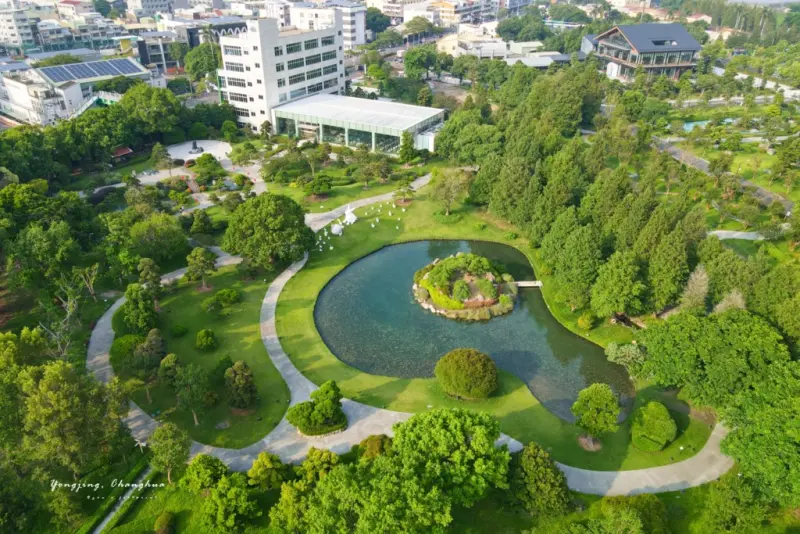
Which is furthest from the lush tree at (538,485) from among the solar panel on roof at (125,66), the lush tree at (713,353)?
→ the solar panel on roof at (125,66)

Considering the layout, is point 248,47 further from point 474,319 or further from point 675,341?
point 675,341

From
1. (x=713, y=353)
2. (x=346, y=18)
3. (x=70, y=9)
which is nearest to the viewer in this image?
(x=713, y=353)

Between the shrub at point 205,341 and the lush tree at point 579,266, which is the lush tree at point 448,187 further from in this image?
the shrub at point 205,341

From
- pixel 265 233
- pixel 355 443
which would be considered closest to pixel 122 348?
pixel 265 233

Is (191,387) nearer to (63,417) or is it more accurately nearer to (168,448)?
(168,448)

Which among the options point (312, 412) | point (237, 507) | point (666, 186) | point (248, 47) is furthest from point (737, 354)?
point (248, 47)

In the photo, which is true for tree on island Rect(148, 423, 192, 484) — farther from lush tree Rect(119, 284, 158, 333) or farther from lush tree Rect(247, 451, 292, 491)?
lush tree Rect(119, 284, 158, 333)
